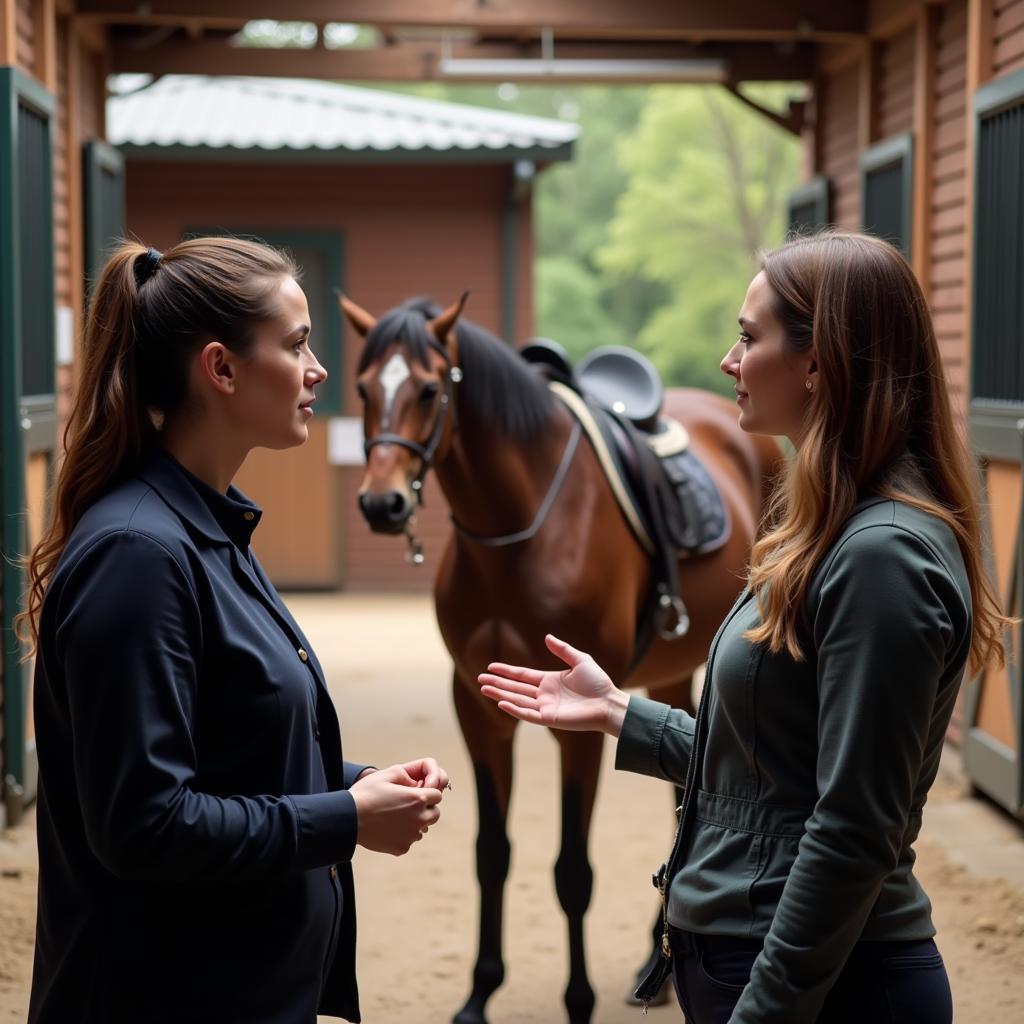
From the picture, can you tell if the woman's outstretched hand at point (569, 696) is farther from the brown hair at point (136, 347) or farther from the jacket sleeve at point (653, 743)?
the brown hair at point (136, 347)

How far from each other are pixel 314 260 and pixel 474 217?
4.77 feet

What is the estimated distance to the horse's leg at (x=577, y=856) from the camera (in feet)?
12.7

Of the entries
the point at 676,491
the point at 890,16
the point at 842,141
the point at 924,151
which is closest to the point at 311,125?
the point at 842,141

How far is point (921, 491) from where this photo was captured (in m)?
1.72

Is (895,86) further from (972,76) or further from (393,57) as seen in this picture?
(393,57)

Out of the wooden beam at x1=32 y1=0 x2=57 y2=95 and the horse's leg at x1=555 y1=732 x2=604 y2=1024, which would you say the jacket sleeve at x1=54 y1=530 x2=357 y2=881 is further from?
the wooden beam at x1=32 y1=0 x2=57 y2=95

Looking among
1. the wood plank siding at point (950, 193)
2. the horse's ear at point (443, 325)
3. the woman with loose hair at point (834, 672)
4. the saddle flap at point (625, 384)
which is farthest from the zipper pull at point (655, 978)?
the wood plank siding at point (950, 193)

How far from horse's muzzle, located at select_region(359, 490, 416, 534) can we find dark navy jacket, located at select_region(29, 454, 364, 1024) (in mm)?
2208

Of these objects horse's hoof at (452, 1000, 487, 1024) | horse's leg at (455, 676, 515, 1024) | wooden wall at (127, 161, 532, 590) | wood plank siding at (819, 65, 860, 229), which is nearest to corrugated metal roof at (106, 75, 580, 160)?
→ wooden wall at (127, 161, 532, 590)

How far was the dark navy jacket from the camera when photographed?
1543 millimetres

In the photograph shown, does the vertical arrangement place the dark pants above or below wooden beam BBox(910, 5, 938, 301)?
below

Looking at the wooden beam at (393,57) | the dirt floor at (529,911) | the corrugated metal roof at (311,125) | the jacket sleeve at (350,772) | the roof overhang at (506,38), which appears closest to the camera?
the jacket sleeve at (350,772)

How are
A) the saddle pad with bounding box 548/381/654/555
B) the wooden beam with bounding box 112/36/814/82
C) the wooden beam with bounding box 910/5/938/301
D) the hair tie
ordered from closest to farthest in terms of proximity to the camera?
the hair tie → the saddle pad with bounding box 548/381/654/555 → the wooden beam with bounding box 910/5/938/301 → the wooden beam with bounding box 112/36/814/82

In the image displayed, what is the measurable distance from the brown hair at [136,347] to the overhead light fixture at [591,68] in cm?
688
